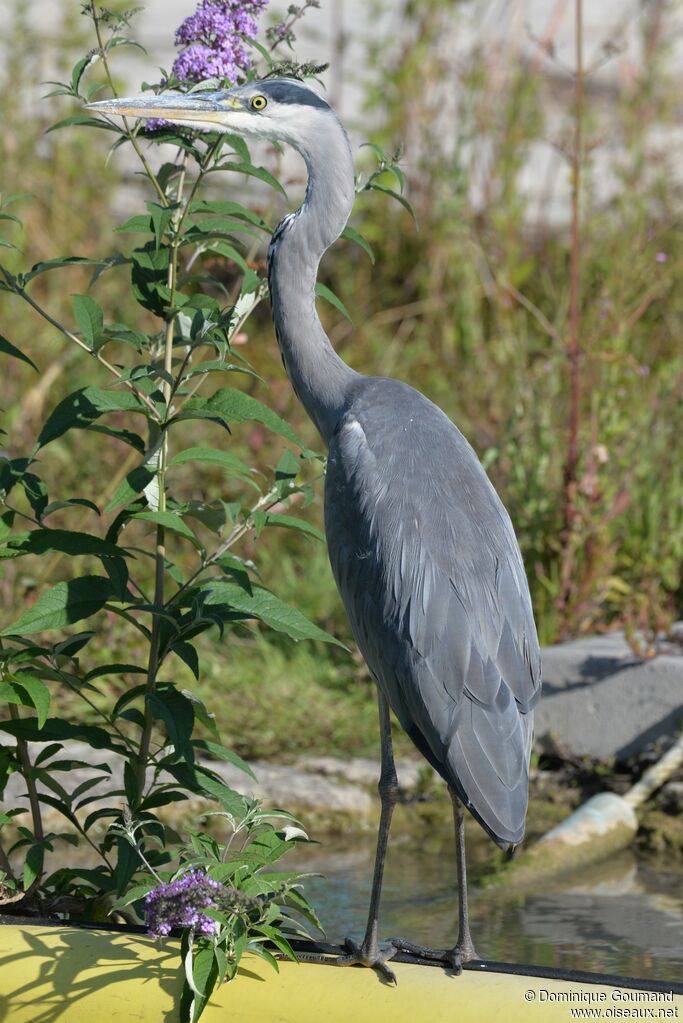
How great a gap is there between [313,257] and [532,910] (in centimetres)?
211

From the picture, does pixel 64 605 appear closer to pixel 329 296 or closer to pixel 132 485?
pixel 132 485

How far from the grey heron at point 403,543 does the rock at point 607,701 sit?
2.19 metres

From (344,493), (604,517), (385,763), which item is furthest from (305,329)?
(604,517)

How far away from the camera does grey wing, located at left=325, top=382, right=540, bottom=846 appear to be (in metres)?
2.94

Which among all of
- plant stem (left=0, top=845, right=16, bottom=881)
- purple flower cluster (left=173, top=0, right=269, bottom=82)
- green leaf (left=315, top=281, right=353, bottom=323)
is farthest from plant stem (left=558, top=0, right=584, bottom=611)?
plant stem (left=0, top=845, right=16, bottom=881)

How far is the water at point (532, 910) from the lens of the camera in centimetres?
384

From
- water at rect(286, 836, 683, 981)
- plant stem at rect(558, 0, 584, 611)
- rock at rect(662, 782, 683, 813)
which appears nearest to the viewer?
water at rect(286, 836, 683, 981)

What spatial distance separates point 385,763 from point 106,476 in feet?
11.4

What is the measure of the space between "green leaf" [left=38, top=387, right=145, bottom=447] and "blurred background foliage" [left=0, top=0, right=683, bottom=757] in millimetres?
1311

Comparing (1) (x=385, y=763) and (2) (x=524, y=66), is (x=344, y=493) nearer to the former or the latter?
(1) (x=385, y=763)

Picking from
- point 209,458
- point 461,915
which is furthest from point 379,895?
point 209,458

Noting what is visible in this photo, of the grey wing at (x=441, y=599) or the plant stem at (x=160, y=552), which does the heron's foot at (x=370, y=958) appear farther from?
the plant stem at (x=160, y=552)

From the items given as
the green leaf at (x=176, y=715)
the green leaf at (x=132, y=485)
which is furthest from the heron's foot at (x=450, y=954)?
the green leaf at (x=132, y=485)

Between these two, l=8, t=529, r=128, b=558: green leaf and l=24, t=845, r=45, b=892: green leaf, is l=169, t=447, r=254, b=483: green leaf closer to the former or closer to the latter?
l=8, t=529, r=128, b=558: green leaf
